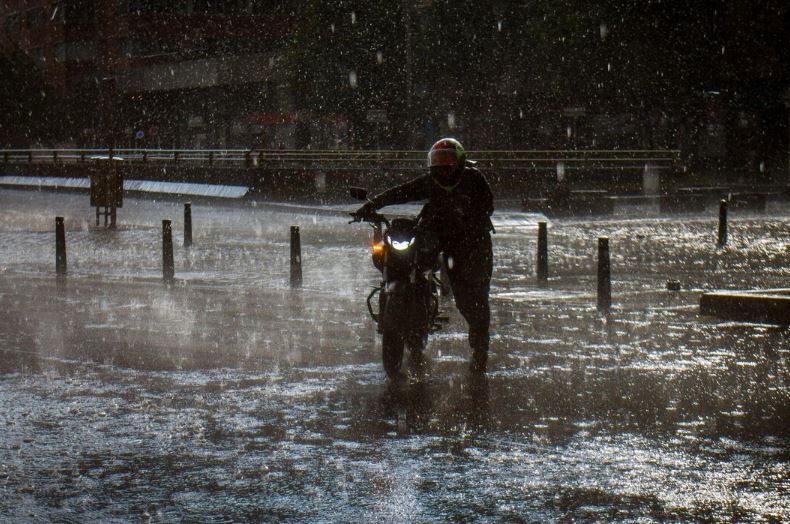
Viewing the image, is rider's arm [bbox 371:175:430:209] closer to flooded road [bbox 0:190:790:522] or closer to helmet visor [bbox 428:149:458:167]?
helmet visor [bbox 428:149:458:167]

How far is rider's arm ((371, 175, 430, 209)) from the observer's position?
10031 mm

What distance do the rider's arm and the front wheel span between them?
95 cm

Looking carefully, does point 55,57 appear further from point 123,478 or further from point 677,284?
point 123,478

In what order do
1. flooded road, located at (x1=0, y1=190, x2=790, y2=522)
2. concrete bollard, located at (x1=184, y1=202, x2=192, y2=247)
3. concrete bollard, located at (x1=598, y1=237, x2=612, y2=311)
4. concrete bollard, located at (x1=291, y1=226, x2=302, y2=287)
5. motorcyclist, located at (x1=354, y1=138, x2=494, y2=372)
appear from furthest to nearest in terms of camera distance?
concrete bollard, located at (x1=184, y1=202, x2=192, y2=247) < concrete bollard, located at (x1=291, y1=226, x2=302, y2=287) < concrete bollard, located at (x1=598, y1=237, x2=612, y2=311) < motorcyclist, located at (x1=354, y1=138, x2=494, y2=372) < flooded road, located at (x1=0, y1=190, x2=790, y2=522)

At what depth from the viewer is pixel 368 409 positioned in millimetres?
8344

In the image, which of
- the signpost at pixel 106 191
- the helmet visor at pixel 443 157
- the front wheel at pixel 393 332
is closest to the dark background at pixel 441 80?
the signpost at pixel 106 191

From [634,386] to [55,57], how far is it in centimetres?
9354

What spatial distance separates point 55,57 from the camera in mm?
97438

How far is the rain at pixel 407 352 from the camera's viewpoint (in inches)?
248

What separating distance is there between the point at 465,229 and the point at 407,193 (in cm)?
55

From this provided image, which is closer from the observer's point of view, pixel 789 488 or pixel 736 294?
pixel 789 488

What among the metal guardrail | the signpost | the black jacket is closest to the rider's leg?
the black jacket

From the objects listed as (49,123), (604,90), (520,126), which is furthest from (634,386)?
(49,123)

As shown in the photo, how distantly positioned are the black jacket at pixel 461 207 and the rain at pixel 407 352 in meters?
1.05
